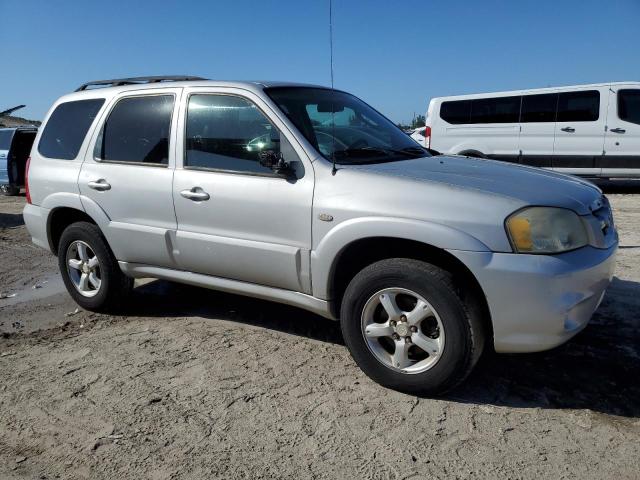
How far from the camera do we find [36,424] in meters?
2.95

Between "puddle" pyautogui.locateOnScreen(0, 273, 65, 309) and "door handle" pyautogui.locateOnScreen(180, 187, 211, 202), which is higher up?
"door handle" pyautogui.locateOnScreen(180, 187, 211, 202)

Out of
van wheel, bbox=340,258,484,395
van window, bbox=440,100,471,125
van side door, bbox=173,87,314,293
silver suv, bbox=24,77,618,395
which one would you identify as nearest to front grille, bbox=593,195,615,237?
silver suv, bbox=24,77,618,395

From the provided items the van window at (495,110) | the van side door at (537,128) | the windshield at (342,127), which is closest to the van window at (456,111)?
the van window at (495,110)

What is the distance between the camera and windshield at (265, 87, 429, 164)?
3.54 metres

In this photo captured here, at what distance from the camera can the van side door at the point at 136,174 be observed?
3.98 metres

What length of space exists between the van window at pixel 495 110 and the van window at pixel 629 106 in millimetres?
1892

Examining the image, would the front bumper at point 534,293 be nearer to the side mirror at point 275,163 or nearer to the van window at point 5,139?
the side mirror at point 275,163

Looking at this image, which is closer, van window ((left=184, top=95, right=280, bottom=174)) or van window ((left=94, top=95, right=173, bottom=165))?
van window ((left=184, top=95, right=280, bottom=174))

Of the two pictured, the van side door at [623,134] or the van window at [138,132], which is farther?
the van side door at [623,134]

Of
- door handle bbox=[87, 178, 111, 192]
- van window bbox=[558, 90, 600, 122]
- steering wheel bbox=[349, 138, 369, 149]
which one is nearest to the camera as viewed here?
steering wheel bbox=[349, 138, 369, 149]

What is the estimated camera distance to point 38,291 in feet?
18.4

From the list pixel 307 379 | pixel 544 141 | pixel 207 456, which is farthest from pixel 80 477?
pixel 544 141

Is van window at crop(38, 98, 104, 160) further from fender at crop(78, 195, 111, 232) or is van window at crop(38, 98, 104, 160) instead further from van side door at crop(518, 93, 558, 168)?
van side door at crop(518, 93, 558, 168)

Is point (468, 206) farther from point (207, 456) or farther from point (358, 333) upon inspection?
point (207, 456)
